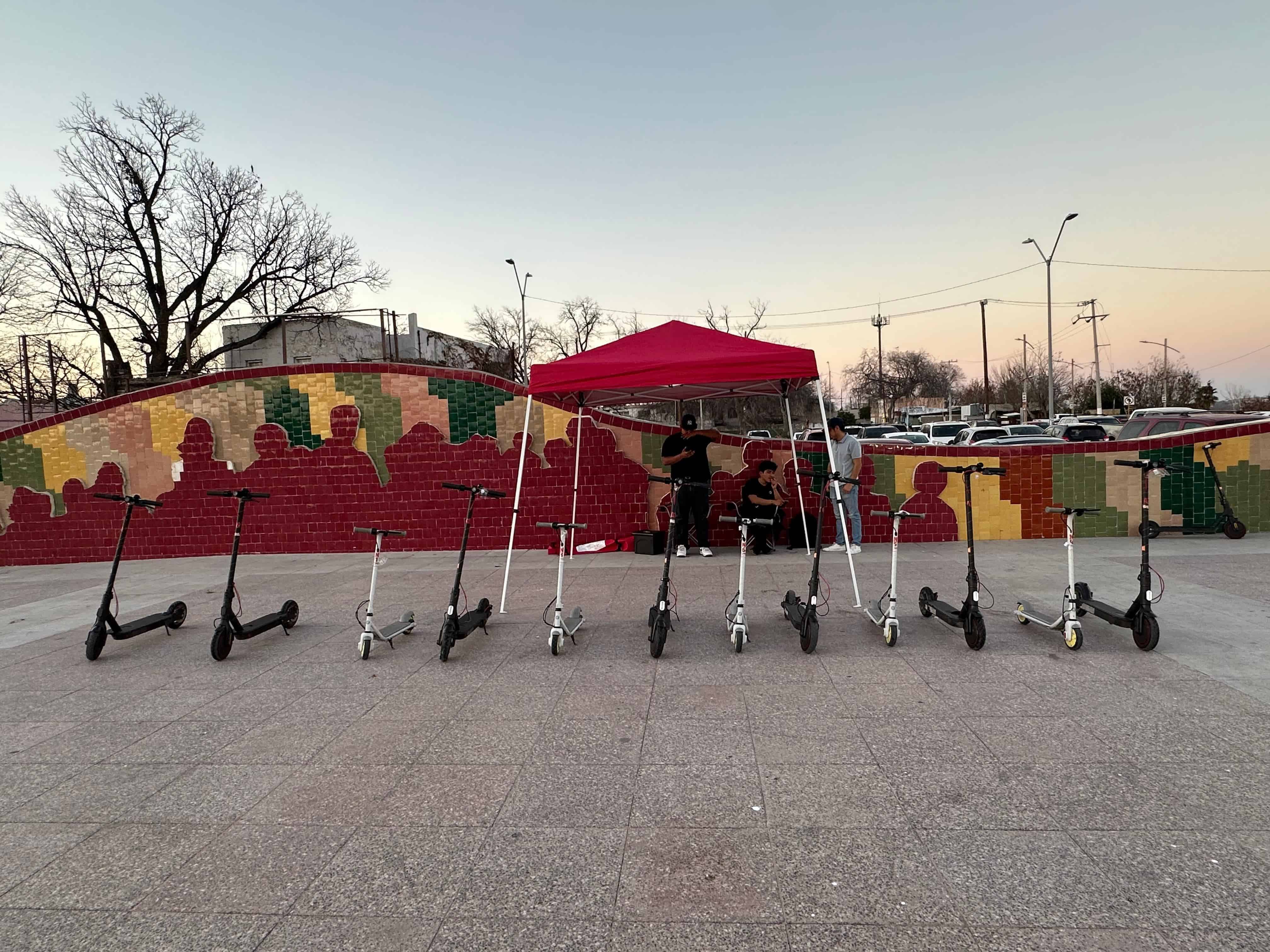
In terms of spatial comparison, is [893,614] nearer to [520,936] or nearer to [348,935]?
[520,936]

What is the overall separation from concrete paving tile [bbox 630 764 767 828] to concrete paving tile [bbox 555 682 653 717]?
0.78 meters

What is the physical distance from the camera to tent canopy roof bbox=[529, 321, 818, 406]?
672cm

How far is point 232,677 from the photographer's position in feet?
17.7

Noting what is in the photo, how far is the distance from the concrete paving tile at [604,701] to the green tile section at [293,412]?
8.21 m

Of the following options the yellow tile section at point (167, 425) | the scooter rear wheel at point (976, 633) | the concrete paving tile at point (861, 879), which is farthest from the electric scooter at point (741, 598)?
the yellow tile section at point (167, 425)

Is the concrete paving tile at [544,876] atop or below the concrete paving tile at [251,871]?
atop

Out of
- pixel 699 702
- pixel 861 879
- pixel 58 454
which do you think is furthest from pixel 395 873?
pixel 58 454

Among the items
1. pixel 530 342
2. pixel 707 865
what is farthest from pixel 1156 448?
pixel 530 342

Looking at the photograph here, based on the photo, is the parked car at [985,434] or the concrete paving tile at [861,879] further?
the parked car at [985,434]

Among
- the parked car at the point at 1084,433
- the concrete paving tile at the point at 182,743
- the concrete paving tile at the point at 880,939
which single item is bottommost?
the concrete paving tile at the point at 880,939

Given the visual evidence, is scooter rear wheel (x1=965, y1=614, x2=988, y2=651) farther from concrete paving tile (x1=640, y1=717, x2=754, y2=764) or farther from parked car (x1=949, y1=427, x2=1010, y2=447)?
parked car (x1=949, y1=427, x2=1010, y2=447)

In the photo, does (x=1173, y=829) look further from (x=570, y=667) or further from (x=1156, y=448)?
(x=1156, y=448)

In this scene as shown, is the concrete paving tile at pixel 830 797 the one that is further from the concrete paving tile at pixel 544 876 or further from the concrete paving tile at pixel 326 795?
the concrete paving tile at pixel 326 795

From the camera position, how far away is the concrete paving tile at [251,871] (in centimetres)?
267
